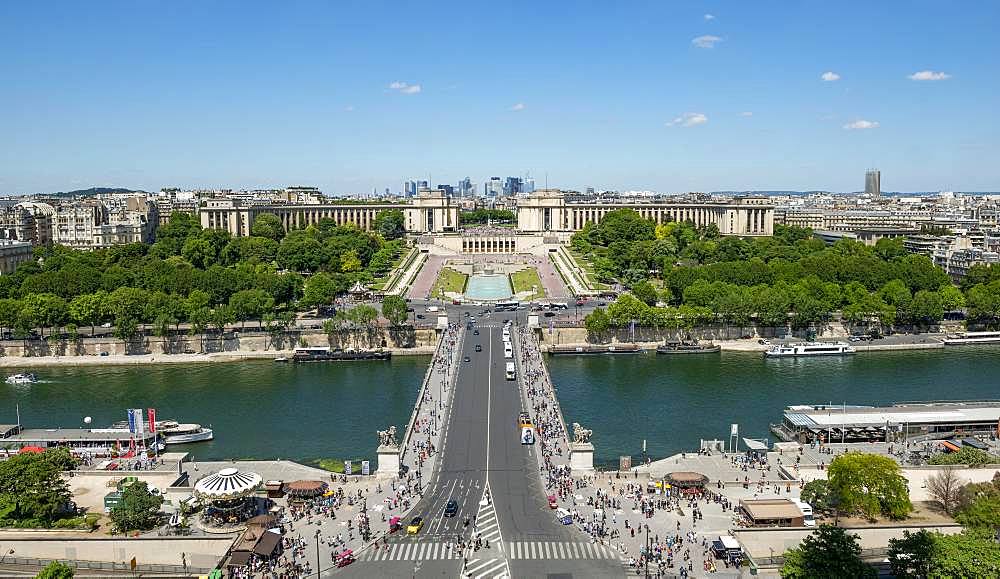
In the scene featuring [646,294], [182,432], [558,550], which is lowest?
[558,550]

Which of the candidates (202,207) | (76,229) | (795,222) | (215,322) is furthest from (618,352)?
(795,222)

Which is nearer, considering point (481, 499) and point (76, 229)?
point (481, 499)

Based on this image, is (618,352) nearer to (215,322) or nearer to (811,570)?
(215,322)

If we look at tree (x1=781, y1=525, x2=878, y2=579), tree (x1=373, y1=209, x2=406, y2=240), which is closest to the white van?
tree (x1=781, y1=525, x2=878, y2=579)

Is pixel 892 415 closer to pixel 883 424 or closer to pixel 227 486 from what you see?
pixel 883 424

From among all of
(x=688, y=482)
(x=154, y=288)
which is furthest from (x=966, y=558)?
(x=154, y=288)

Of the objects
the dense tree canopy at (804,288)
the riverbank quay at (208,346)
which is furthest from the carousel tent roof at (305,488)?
the dense tree canopy at (804,288)

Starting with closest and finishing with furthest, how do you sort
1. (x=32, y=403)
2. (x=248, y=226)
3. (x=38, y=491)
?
(x=38, y=491) → (x=32, y=403) → (x=248, y=226)
